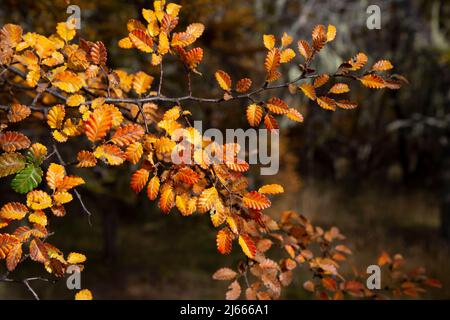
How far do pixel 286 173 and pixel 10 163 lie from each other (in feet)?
28.5

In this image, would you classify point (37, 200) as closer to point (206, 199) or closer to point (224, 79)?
point (206, 199)

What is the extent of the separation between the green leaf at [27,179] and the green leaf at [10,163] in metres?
0.02

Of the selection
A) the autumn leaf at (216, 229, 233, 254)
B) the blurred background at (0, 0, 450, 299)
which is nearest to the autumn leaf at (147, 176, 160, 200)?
the autumn leaf at (216, 229, 233, 254)

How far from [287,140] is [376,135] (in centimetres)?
206

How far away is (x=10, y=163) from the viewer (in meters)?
1.44

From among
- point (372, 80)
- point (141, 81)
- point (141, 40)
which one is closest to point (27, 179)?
point (141, 40)

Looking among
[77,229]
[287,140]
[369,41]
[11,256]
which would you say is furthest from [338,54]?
[11,256]

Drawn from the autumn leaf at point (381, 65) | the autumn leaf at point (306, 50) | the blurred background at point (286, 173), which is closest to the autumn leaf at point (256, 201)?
the autumn leaf at point (306, 50)

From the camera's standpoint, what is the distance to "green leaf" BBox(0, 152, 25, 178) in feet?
4.68

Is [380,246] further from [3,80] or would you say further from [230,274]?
[3,80]

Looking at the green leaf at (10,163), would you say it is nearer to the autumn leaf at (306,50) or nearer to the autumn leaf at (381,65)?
the autumn leaf at (306,50)

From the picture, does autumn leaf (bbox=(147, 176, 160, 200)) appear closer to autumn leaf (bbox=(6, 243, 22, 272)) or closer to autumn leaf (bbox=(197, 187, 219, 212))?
autumn leaf (bbox=(197, 187, 219, 212))

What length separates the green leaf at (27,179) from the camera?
1.42m
